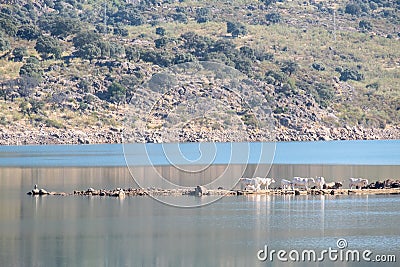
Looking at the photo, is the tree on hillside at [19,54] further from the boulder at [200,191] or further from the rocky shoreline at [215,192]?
the boulder at [200,191]

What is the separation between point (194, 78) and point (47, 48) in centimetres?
2358

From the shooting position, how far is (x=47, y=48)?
12875cm

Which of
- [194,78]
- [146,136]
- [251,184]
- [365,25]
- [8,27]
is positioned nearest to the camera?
[251,184]

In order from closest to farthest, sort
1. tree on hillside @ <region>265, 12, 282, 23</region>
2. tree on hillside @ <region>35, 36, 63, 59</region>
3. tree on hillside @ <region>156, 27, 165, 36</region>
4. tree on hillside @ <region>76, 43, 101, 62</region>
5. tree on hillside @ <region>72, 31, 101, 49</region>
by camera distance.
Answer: tree on hillside @ <region>35, 36, 63, 59</region> → tree on hillside @ <region>76, 43, 101, 62</region> → tree on hillside @ <region>72, 31, 101, 49</region> → tree on hillside @ <region>156, 27, 165, 36</region> → tree on hillside @ <region>265, 12, 282, 23</region>

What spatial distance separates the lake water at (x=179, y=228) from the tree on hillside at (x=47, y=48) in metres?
73.4

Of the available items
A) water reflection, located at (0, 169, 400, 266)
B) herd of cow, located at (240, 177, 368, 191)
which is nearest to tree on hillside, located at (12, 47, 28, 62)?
water reflection, located at (0, 169, 400, 266)

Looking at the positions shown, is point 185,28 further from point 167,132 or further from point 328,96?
point 167,132

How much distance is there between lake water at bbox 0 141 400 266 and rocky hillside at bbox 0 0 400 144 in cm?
5769

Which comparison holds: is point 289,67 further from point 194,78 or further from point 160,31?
point 194,78

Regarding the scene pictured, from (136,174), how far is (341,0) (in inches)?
5161

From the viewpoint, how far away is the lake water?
3188 centimetres

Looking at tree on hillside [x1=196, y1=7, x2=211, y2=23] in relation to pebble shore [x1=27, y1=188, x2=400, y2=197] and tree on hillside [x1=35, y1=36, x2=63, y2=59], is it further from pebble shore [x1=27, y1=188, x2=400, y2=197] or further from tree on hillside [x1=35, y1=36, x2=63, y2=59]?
pebble shore [x1=27, y1=188, x2=400, y2=197]

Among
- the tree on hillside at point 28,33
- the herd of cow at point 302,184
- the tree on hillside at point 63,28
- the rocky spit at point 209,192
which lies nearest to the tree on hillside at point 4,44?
the tree on hillside at point 28,33

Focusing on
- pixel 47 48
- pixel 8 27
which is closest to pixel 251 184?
pixel 47 48
